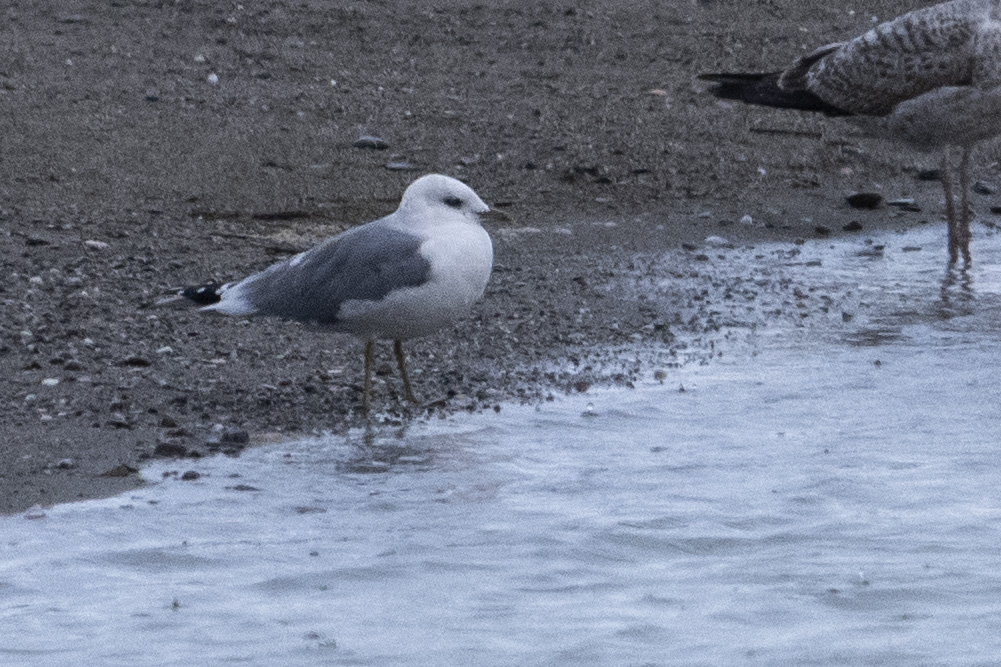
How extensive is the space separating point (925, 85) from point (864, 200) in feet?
3.08

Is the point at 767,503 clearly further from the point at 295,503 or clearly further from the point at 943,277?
the point at 943,277

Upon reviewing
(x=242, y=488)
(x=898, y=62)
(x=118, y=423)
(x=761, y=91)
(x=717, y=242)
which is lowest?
(x=242, y=488)

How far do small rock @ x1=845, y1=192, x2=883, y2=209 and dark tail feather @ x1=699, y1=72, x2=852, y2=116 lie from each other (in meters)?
0.56

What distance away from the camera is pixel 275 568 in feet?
16.5

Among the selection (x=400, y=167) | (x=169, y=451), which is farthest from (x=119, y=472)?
(x=400, y=167)

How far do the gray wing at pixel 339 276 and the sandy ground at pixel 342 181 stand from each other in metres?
0.34

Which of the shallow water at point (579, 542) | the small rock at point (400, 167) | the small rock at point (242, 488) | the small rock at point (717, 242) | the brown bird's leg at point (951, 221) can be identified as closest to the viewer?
the shallow water at point (579, 542)

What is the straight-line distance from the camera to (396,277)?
6277mm

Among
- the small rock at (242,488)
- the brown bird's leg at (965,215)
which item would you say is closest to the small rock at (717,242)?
the brown bird's leg at (965,215)

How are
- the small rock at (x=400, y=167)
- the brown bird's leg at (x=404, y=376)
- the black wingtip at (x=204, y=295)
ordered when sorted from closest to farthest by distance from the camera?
1. the brown bird's leg at (x=404, y=376)
2. the black wingtip at (x=204, y=295)
3. the small rock at (x=400, y=167)

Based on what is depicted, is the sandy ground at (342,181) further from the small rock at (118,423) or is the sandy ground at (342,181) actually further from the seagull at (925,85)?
the seagull at (925,85)

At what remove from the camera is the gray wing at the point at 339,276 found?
6293 millimetres

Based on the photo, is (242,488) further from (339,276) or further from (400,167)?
(400,167)

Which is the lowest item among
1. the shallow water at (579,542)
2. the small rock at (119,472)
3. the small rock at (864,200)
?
the shallow water at (579,542)
